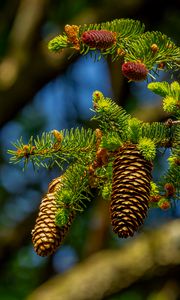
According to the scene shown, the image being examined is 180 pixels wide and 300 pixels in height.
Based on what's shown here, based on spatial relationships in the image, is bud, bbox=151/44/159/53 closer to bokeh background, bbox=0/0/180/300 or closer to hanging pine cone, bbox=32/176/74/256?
hanging pine cone, bbox=32/176/74/256

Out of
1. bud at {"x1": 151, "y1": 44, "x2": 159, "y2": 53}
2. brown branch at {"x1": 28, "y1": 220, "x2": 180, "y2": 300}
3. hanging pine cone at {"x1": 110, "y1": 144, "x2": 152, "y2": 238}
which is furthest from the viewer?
brown branch at {"x1": 28, "y1": 220, "x2": 180, "y2": 300}

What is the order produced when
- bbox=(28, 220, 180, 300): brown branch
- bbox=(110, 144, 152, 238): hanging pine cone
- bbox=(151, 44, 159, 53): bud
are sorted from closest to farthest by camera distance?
bbox=(110, 144, 152, 238): hanging pine cone
bbox=(151, 44, 159, 53): bud
bbox=(28, 220, 180, 300): brown branch

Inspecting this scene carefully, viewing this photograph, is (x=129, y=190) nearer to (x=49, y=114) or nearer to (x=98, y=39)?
(x=98, y=39)

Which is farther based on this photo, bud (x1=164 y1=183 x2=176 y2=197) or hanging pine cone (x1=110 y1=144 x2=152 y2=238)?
bud (x1=164 y1=183 x2=176 y2=197)

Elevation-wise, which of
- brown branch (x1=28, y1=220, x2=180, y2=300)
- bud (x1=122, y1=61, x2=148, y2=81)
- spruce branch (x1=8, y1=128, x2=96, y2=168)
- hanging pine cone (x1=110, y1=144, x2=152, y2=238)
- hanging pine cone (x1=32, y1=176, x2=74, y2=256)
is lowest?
brown branch (x1=28, y1=220, x2=180, y2=300)

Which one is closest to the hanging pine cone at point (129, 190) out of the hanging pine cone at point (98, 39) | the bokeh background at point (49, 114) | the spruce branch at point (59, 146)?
the spruce branch at point (59, 146)

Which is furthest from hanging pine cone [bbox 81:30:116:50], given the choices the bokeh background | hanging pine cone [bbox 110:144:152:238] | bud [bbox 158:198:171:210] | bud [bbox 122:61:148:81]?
the bokeh background

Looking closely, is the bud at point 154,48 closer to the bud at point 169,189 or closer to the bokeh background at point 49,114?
the bud at point 169,189
